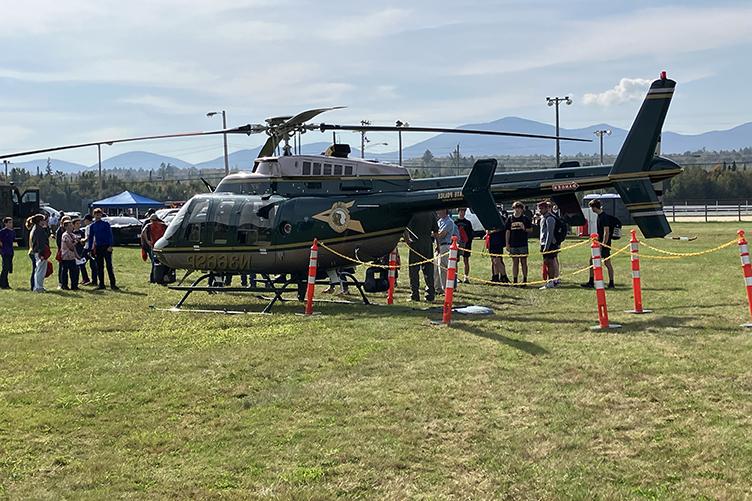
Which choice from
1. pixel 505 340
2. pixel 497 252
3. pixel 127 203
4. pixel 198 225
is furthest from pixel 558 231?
pixel 127 203

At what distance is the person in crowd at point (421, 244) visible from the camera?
587 inches

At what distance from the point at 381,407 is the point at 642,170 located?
7.96 m

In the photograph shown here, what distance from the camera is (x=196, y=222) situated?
1481 cm

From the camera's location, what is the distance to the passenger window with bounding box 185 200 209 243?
14797mm

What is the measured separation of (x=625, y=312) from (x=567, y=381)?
512 cm

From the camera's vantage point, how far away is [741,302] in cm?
1316

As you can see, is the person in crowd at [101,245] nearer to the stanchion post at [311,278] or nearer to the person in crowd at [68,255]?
the person in crowd at [68,255]

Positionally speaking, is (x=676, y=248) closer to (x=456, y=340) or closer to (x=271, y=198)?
(x=271, y=198)

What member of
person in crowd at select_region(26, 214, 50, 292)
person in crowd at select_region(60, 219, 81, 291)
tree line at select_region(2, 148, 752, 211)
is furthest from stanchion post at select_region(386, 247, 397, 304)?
tree line at select_region(2, 148, 752, 211)

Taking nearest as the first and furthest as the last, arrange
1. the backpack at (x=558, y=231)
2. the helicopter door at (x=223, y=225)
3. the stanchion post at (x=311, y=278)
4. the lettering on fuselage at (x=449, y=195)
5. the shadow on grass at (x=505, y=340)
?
the shadow on grass at (x=505, y=340)
the stanchion post at (x=311, y=278)
the lettering on fuselage at (x=449, y=195)
the helicopter door at (x=223, y=225)
the backpack at (x=558, y=231)

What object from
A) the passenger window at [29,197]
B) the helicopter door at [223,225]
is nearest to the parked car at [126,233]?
the passenger window at [29,197]

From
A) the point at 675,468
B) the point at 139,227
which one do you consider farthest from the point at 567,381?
the point at 139,227

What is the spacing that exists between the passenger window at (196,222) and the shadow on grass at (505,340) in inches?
220

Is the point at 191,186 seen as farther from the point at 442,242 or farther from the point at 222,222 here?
the point at 222,222
